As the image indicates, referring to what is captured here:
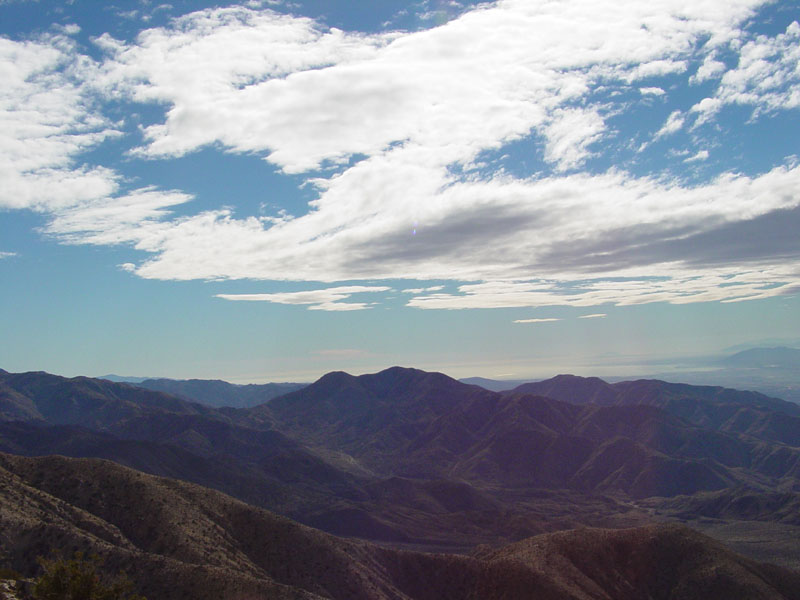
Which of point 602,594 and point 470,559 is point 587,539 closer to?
point 602,594

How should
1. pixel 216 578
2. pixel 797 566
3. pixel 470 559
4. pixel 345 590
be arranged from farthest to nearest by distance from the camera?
pixel 797 566 < pixel 470 559 < pixel 345 590 < pixel 216 578

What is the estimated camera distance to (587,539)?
88562 millimetres

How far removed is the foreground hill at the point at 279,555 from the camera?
54.6 m

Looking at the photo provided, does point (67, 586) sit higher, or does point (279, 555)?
point (67, 586)

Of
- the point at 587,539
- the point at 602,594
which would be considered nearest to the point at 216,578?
the point at 602,594

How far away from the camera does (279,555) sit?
7056 cm

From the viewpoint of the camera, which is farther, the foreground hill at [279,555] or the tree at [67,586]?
the foreground hill at [279,555]

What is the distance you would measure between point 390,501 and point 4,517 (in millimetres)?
142507

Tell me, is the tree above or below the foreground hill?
above

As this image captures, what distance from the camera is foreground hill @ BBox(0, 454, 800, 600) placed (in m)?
54.6

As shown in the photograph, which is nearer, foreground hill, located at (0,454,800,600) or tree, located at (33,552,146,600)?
tree, located at (33,552,146,600)

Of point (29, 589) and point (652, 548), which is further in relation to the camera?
point (652, 548)

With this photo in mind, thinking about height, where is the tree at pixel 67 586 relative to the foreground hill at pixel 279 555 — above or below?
above

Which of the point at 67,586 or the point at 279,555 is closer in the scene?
the point at 67,586
